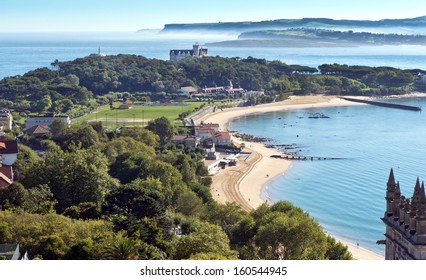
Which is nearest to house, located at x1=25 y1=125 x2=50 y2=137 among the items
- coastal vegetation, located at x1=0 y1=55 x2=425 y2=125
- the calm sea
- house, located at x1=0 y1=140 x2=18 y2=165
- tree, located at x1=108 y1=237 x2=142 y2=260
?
the calm sea

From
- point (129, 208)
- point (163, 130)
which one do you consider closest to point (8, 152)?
point (129, 208)

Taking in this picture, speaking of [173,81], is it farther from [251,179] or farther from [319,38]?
[319,38]

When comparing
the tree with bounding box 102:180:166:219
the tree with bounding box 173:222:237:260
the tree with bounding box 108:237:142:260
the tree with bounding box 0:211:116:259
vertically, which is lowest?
the tree with bounding box 102:180:166:219

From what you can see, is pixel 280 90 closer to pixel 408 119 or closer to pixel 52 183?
pixel 408 119

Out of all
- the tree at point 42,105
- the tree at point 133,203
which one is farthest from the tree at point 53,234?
the tree at point 42,105

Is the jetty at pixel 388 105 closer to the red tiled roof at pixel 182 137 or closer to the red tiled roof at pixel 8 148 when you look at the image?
the red tiled roof at pixel 182 137

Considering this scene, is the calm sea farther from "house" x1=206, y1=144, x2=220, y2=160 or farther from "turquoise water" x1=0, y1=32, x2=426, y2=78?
"turquoise water" x1=0, y1=32, x2=426, y2=78
